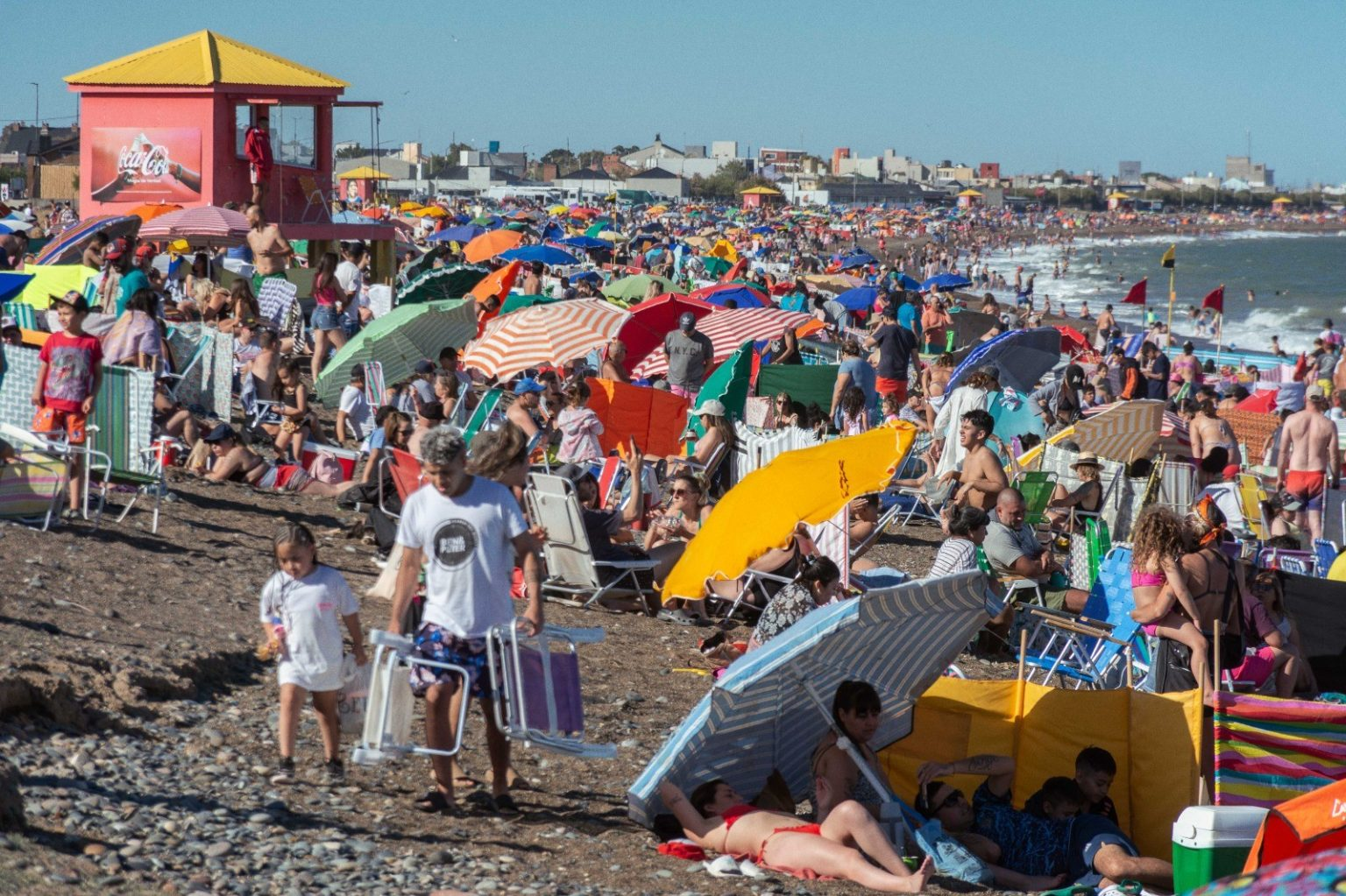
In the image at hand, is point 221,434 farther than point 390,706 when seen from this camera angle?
Yes

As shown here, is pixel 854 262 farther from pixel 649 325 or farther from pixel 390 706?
pixel 390 706

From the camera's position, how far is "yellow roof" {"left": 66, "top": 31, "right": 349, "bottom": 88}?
65.8ft

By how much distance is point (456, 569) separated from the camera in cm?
445

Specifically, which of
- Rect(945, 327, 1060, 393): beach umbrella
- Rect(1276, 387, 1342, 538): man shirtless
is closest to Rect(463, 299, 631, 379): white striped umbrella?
Rect(945, 327, 1060, 393): beach umbrella

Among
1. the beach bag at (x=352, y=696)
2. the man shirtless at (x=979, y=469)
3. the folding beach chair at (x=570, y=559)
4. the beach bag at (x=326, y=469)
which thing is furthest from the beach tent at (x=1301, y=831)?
the beach bag at (x=326, y=469)

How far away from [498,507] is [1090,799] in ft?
6.78

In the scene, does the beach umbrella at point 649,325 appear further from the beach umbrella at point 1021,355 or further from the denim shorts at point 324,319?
the denim shorts at point 324,319

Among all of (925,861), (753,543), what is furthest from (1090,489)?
(925,861)

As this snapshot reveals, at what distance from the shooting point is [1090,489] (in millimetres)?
10016

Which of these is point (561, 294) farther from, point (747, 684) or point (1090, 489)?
point (747, 684)

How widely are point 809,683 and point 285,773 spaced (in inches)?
64.3

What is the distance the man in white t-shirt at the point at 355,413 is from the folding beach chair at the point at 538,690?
22.6 feet

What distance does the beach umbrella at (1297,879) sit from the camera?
2199 millimetres

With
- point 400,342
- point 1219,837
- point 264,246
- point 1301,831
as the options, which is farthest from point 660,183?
point 1301,831
